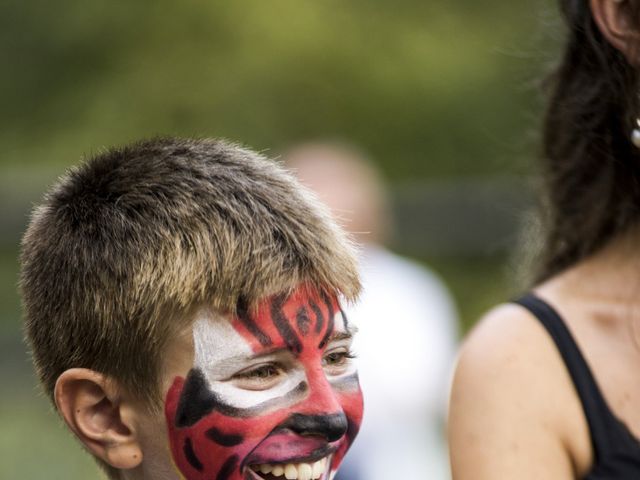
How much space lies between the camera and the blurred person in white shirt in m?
5.24

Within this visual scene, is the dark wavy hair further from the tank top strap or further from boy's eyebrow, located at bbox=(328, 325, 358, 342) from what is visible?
boy's eyebrow, located at bbox=(328, 325, 358, 342)

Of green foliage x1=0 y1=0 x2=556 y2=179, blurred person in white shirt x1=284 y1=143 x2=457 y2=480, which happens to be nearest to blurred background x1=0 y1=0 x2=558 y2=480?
green foliage x1=0 y1=0 x2=556 y2=179

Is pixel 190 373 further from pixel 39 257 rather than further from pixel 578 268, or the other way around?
pixel 578 268

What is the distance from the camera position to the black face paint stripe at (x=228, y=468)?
2.13 meters

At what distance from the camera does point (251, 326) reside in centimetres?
213

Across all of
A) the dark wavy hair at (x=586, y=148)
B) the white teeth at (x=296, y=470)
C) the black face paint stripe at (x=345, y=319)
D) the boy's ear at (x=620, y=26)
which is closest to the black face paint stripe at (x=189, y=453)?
the white teeth at (x=296, y=470)

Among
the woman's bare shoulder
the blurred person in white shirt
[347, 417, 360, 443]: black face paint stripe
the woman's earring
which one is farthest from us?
the blurred person in white shirt

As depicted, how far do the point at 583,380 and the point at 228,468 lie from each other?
76 centimetres

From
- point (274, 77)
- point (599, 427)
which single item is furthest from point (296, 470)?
point (274, 77)

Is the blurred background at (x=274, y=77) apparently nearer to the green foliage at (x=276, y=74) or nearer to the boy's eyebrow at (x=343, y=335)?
the green foliage at (x=276, y=74)

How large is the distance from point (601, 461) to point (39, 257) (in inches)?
44.7

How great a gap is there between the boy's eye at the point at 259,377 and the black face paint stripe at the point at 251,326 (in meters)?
0.05

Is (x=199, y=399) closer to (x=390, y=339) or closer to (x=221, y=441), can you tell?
(x=221, y=441)

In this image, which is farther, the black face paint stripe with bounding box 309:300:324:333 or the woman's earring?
the woman's earring
